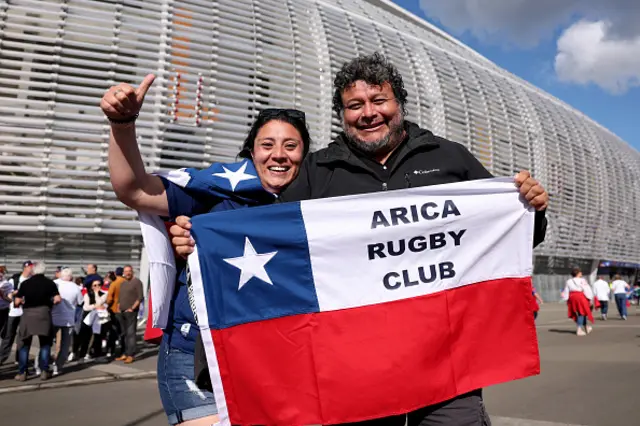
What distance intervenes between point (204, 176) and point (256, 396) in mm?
1023

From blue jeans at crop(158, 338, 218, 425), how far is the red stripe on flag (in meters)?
0.11

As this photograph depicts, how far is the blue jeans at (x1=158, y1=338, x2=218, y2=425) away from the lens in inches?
89.8

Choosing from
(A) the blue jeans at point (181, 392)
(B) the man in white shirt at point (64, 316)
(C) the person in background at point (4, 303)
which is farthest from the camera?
(C) the person in background at point (4, 303)

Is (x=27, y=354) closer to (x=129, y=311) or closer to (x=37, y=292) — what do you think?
(x=37, y=292)

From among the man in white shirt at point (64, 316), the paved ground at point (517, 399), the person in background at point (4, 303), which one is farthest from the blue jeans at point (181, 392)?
the person in background at point (4, 303)

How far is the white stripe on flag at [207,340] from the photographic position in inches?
91.9

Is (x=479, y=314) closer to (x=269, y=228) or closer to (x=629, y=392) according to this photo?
(x=269, y=228)

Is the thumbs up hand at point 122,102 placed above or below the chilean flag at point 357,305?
above

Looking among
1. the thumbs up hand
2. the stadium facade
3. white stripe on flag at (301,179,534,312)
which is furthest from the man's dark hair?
the stadium facade

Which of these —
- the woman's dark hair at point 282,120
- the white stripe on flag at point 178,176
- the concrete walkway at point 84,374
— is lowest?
the concrete walkway at point 84,374

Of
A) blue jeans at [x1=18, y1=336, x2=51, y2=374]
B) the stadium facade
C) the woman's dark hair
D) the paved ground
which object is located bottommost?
the paved ground

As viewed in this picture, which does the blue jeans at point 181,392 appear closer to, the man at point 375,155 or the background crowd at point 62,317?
the man at point 375,155

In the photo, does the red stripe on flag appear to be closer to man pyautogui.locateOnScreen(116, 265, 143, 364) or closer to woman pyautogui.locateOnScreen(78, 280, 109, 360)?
man pyautogui.locateOnScreen(116, 265, 143, 364)

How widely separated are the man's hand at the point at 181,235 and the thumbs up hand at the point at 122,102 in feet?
1.81
